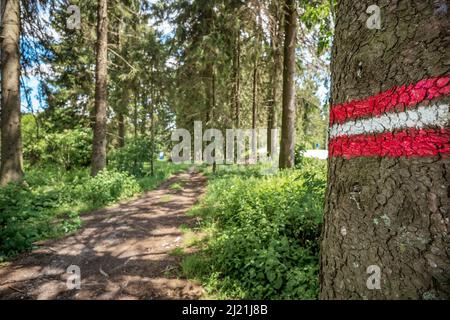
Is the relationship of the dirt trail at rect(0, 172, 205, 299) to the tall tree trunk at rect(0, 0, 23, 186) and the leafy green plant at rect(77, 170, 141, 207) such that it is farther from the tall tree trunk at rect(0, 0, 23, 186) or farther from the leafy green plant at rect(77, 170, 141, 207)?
the tall tree trunk at rect(0, 0, 23, 186)

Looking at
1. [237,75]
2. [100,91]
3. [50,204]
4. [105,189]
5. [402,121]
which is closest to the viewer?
[402,121]

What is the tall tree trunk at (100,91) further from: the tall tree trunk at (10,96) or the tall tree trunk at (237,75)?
the tall tree trunk at (237,75)

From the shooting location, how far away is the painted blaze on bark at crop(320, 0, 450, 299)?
95cm

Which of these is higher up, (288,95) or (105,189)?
(288,95)

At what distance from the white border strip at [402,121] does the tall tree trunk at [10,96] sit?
10487 millimetres

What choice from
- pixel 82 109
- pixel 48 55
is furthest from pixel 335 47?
pixel 82 109

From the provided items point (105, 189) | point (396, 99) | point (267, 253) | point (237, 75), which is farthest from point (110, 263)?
point (237, 75)

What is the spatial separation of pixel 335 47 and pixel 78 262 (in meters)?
5.49

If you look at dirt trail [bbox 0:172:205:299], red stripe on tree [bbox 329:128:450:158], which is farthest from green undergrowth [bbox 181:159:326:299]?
red stripe on tree [bbox 329:128:450:158]

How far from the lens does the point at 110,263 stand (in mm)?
4859

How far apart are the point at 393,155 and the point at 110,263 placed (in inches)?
201

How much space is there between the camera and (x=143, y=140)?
1444 cm

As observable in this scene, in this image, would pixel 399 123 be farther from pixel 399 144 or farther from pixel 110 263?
pixel 110 263

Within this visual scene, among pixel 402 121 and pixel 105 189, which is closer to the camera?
pixel 402 121
